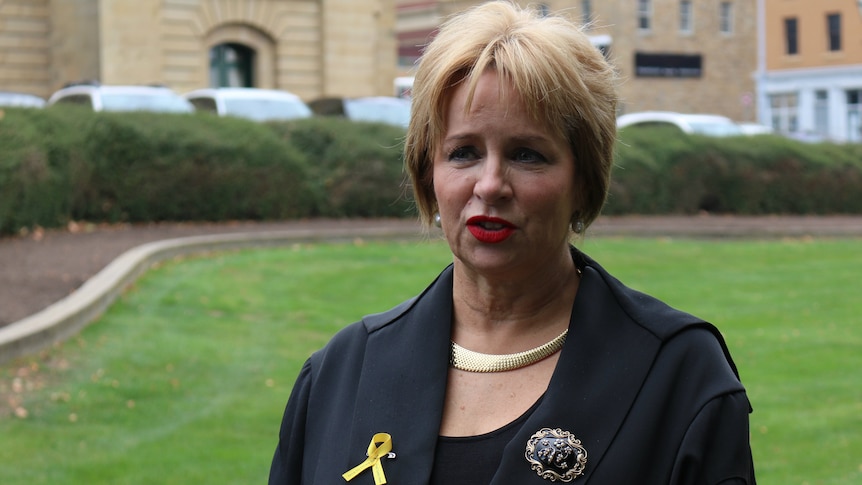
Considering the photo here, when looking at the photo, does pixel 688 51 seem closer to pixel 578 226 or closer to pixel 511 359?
pixel 578 226

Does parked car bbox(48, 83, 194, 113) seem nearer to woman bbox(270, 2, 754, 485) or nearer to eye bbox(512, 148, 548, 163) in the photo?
woman bbox(270, 2, 754, 485)

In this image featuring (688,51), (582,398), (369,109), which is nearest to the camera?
(582,398)

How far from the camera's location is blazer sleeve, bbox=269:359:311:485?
2854mm

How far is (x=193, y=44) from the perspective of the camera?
38.3 meters

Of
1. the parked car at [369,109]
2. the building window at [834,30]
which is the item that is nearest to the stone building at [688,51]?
the building window at [834,30]

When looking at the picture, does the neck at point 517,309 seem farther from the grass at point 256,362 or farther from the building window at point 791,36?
the building window at point 791,36

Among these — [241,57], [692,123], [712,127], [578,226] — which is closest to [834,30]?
[712,127]

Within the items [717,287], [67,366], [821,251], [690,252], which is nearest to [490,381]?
[67,366]

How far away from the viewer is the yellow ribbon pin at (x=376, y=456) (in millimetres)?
2602

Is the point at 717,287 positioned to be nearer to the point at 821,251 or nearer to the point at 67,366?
the point at 821,251

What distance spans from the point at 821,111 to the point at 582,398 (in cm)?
7055

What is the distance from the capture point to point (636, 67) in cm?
6856

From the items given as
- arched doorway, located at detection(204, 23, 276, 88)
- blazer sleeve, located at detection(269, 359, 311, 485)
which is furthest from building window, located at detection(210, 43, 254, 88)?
blazer sleeve, located at detection(269, 359, 311, 485)

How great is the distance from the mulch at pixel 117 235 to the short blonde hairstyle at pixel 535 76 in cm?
424
